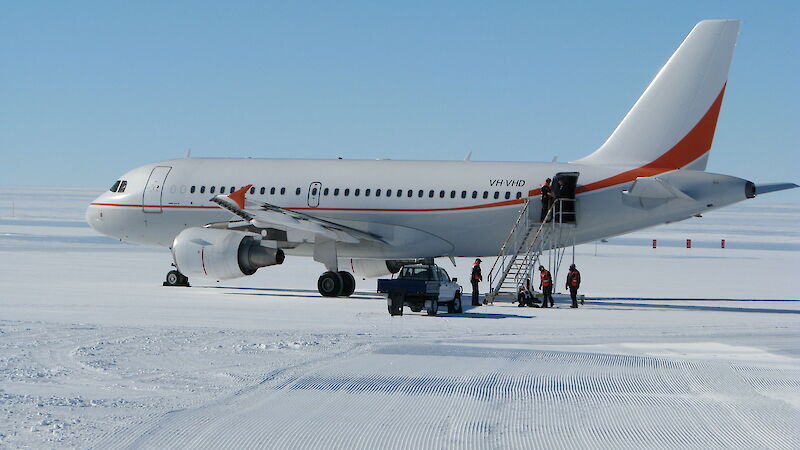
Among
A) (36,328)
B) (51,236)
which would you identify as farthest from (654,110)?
(51,236)

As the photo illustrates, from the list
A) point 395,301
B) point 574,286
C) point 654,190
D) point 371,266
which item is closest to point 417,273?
point 395,301

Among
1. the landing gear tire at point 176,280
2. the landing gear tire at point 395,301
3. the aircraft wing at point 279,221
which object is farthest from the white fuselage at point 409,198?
the landing gear tire at point 395,301

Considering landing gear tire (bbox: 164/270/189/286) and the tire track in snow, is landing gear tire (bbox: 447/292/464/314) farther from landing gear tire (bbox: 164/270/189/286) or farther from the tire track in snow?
landing gear tire (bbox: 164/270/189/286)

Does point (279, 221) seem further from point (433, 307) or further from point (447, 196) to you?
point (433, 307)

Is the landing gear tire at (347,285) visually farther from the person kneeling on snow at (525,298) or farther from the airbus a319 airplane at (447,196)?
the person kneeling on snow at (525,298)

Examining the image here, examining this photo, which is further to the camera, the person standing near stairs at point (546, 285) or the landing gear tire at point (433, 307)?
the person standing near stairs at point (546, 285)

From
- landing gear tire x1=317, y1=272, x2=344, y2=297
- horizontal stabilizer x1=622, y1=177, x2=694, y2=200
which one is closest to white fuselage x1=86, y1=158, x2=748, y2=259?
horizontal stabilizer x1=622, y1=177, x2=694, y2=200

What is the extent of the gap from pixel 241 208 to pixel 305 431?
19.6 m

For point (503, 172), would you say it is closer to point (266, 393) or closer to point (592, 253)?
point (266, 393)

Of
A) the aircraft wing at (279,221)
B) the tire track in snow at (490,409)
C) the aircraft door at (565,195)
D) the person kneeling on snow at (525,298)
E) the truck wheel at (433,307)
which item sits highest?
the aircraft door at (565,195)

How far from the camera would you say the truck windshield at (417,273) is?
84.3ft

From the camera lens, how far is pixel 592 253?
66438mm

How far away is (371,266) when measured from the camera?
3378 cm

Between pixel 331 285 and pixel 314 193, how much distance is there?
11.8 ft
